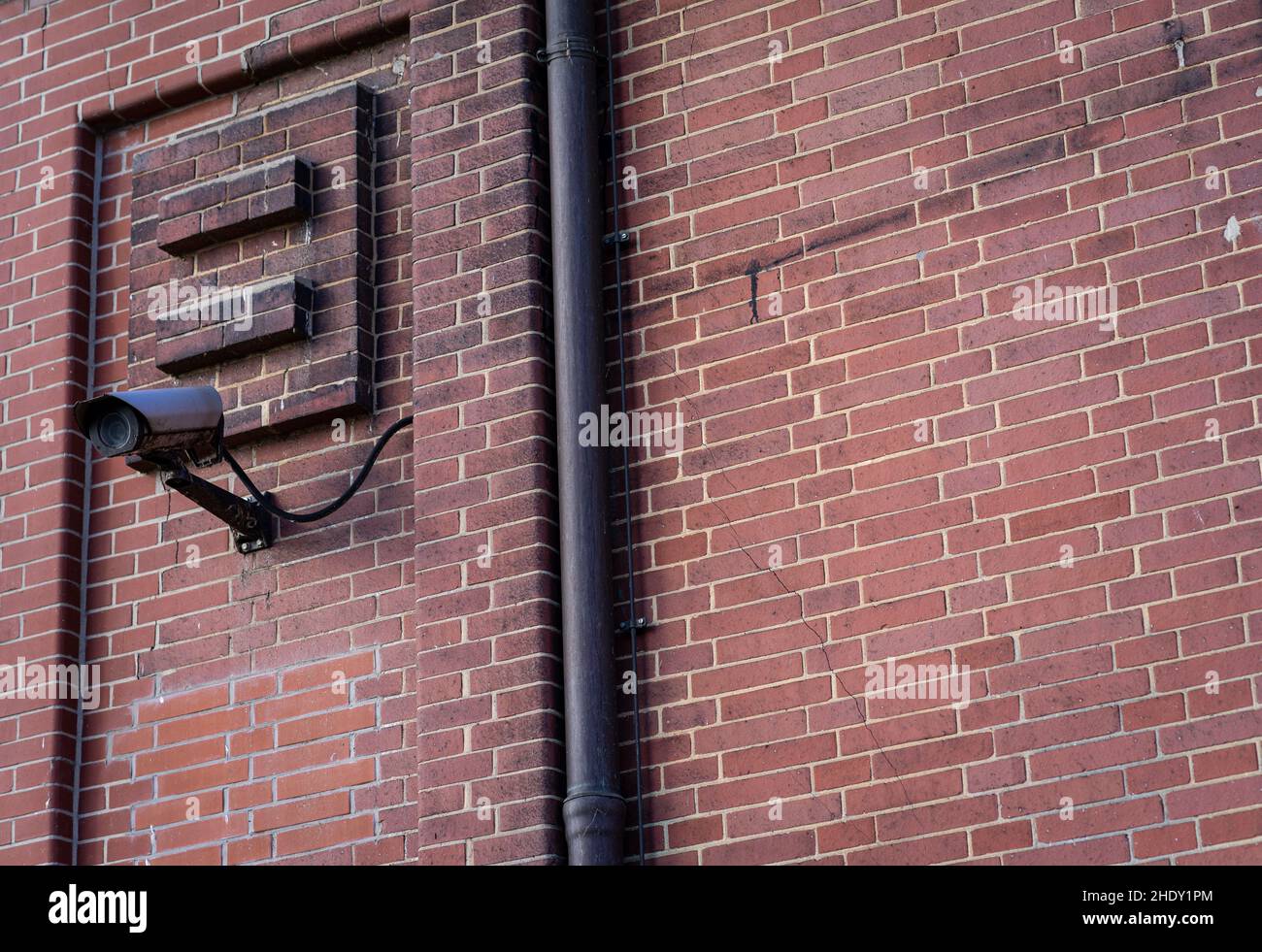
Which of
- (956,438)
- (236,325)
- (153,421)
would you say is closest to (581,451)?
(956,438)

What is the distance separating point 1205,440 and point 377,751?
2.39 metres

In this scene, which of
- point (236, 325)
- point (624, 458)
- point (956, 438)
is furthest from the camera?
point (236, 325)

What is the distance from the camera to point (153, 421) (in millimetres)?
5707

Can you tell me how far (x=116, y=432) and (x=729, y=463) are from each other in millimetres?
1662

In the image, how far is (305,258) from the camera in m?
6.45

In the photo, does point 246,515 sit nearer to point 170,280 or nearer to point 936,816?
point 170,280

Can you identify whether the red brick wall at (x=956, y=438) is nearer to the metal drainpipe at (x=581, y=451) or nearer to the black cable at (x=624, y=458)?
the black cable at (x=624, y=458)

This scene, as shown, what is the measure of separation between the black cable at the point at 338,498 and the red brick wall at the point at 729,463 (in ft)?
0.22

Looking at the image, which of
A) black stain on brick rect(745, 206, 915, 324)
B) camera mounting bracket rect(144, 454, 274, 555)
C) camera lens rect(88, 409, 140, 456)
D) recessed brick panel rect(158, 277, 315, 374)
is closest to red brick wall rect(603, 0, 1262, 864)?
black stain on brick rect(745, 206, 915, 324)

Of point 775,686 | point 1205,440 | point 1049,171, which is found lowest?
point 775,686

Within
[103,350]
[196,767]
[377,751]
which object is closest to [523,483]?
[377,751]

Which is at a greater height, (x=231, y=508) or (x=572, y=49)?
(x=572, y=49)

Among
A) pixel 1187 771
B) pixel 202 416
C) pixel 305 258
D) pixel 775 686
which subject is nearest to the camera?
pixel 1187 771

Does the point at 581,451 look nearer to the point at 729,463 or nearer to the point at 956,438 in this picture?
the point at 729,463
